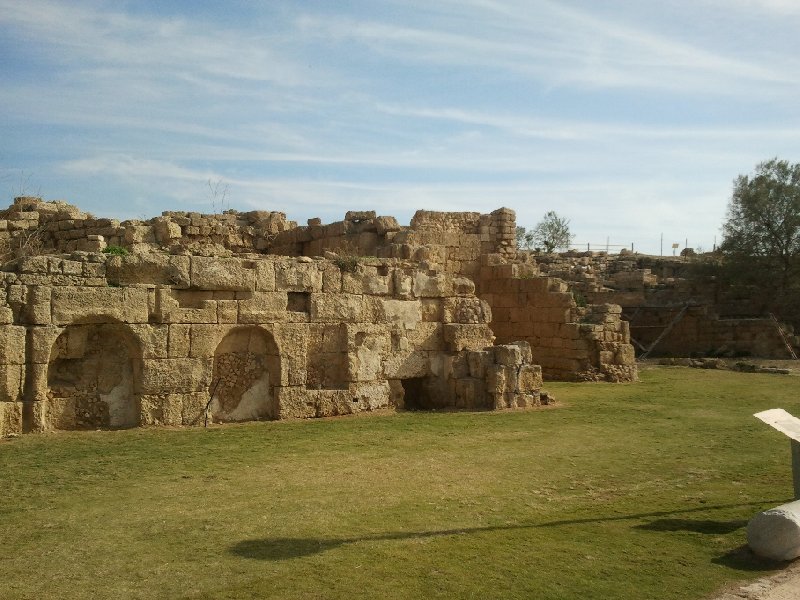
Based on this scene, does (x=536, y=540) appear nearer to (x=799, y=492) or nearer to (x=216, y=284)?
(x=799, y=492)

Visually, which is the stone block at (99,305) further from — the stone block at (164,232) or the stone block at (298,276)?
the stone block at (164,232)

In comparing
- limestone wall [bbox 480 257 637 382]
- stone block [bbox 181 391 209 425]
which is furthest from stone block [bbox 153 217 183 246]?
limestone wall [bbox 480 257 637 382]

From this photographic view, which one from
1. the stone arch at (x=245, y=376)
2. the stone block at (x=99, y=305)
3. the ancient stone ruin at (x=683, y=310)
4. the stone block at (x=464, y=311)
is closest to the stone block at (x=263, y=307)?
the stone arch at (x=245, y=376)

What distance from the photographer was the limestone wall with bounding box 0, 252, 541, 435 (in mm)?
10219

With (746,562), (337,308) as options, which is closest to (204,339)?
(337,308)

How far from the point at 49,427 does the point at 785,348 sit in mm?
21525

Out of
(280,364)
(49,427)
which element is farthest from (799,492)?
(49,427)

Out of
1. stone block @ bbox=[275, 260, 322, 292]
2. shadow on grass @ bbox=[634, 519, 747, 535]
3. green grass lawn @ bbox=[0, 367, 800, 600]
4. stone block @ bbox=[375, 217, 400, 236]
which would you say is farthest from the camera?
stone block @ bbox=[375, 217, 400, 236]

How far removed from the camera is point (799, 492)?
6887 millimetres

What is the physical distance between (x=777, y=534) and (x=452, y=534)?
232 centimetres

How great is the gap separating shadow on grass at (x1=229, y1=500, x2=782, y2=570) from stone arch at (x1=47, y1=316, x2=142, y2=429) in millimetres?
5046

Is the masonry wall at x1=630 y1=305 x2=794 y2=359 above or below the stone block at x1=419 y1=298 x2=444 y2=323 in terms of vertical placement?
below

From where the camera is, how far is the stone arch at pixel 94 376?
10.5 meters

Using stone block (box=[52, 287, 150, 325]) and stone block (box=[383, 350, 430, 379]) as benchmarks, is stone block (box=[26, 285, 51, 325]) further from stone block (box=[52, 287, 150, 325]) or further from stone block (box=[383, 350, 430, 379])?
stone block (box=[383, 350, 430, 379])
